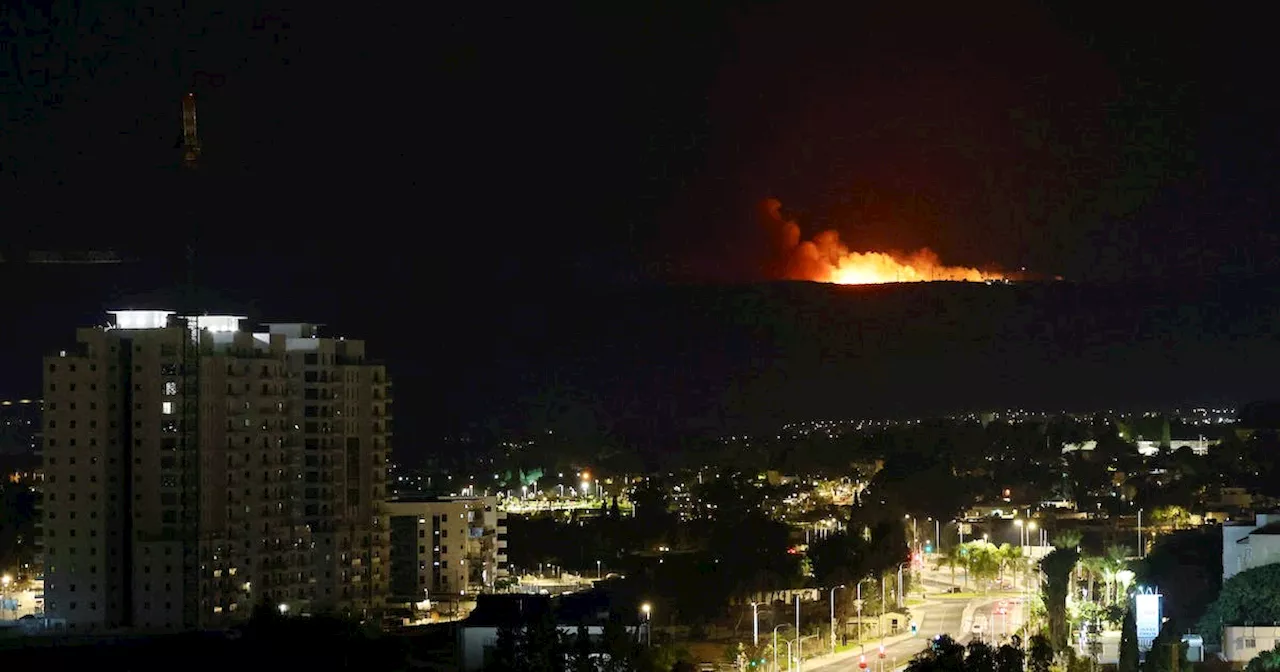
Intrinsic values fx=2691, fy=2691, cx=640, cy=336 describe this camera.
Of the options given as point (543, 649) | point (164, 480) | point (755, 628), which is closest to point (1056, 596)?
point (755, 628)

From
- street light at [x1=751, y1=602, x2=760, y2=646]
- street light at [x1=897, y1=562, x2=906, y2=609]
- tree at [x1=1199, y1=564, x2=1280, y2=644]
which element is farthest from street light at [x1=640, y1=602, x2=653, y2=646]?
tree at [x1=1199, y1=564, x2=1280, y2=644]

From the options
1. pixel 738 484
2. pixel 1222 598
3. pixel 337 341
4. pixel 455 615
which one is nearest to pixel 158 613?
pixel 455 615

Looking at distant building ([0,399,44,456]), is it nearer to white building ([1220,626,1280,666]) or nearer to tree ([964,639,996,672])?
white building ([1220,626,1280,666])

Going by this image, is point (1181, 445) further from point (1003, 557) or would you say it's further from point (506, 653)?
point (506, 653)

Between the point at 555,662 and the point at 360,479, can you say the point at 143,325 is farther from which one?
the point at 555,662

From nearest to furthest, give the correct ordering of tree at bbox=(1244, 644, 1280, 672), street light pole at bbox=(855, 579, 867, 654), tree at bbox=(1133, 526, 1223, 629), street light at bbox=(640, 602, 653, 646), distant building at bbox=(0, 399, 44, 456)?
tree at bbox=(1244, 644, 1280, 672) → street light at bbox=(640, 602, 653, 646) → street light pole at bbox=(855, 579, 867, 654) → tree at bbox=(1133, 526, 1223, 629) → distant building at bbox=(0, 399, 44, 456)
